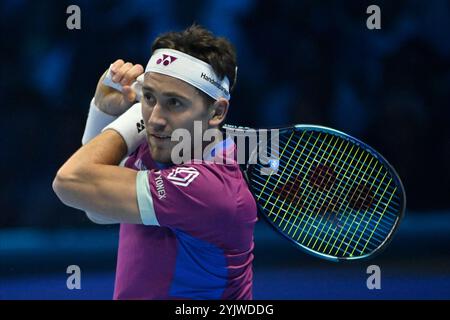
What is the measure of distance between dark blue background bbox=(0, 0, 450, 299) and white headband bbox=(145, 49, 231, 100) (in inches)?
121

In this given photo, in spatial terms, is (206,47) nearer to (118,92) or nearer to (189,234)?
(118,92)

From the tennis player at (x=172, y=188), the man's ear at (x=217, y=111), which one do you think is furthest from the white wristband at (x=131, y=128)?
the man's ear at (x=217, y=111)

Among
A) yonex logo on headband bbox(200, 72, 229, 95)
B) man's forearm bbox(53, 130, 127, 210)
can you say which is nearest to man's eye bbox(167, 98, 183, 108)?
yonex logo on headband bbox(200, 72, 229, 95)

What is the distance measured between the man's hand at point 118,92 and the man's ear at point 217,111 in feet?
0.88

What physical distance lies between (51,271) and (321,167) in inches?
99.2

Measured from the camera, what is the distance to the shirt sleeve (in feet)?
8.25

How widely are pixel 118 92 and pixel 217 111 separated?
0.35 metres

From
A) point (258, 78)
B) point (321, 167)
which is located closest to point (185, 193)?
point (321, 167)

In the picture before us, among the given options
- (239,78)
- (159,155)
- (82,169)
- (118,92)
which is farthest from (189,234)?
(239,78)

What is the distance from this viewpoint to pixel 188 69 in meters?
2.62

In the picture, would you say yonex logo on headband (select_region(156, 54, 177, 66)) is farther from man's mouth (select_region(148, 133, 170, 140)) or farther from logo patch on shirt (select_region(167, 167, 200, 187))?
logo patch on shirt (select_region(167, 167, 200, 187))

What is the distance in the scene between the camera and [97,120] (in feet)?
9.49

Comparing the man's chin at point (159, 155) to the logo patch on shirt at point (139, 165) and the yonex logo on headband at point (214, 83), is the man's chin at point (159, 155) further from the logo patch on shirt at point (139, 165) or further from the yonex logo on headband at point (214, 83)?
the yonex logo on headband at point (214, 83)

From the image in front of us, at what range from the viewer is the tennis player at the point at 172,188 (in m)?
2.52
